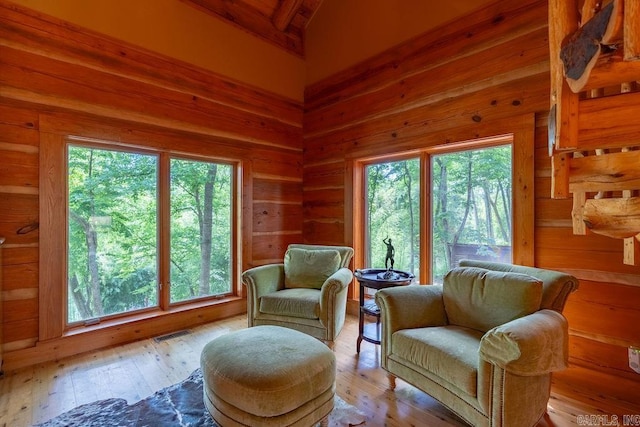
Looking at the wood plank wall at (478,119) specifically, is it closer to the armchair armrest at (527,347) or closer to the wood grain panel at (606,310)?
the wood grain panel at (606,310)

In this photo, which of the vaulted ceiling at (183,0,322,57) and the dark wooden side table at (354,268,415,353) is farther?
the vaulted ceiling at (183,0,322,57)

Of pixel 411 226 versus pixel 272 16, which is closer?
pixel 411 226

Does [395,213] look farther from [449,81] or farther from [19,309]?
[19,309]

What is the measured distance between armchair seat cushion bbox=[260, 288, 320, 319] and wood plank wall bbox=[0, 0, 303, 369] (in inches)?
40.8

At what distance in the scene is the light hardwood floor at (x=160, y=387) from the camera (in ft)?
5.82

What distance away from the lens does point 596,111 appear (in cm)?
130

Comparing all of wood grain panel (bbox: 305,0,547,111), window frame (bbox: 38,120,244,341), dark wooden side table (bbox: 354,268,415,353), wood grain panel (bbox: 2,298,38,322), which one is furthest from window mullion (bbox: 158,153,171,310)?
wood grain panel (bbox: 305,0,547,111)

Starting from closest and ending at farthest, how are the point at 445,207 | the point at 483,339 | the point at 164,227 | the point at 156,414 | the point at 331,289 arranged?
the point at 483,339, the point at 156,414, the point at 331,289, the point at 445,207, the point at 164,227

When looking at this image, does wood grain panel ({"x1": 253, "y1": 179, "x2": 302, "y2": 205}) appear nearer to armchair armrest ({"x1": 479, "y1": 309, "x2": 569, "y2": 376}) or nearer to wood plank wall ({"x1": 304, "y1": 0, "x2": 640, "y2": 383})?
wood plank wall ({"x1": 304, "y1": 0, "x2": 640, "y2": 383})

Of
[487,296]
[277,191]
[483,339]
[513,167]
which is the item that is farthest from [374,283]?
[277,191]

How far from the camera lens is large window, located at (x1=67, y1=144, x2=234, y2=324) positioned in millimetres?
2674

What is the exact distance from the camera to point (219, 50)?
3426 mm

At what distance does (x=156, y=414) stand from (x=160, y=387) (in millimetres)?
302

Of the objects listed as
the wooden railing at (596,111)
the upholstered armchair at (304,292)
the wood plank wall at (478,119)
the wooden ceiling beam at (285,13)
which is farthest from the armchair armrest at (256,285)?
the wooden ceiling beam at (285,13)
